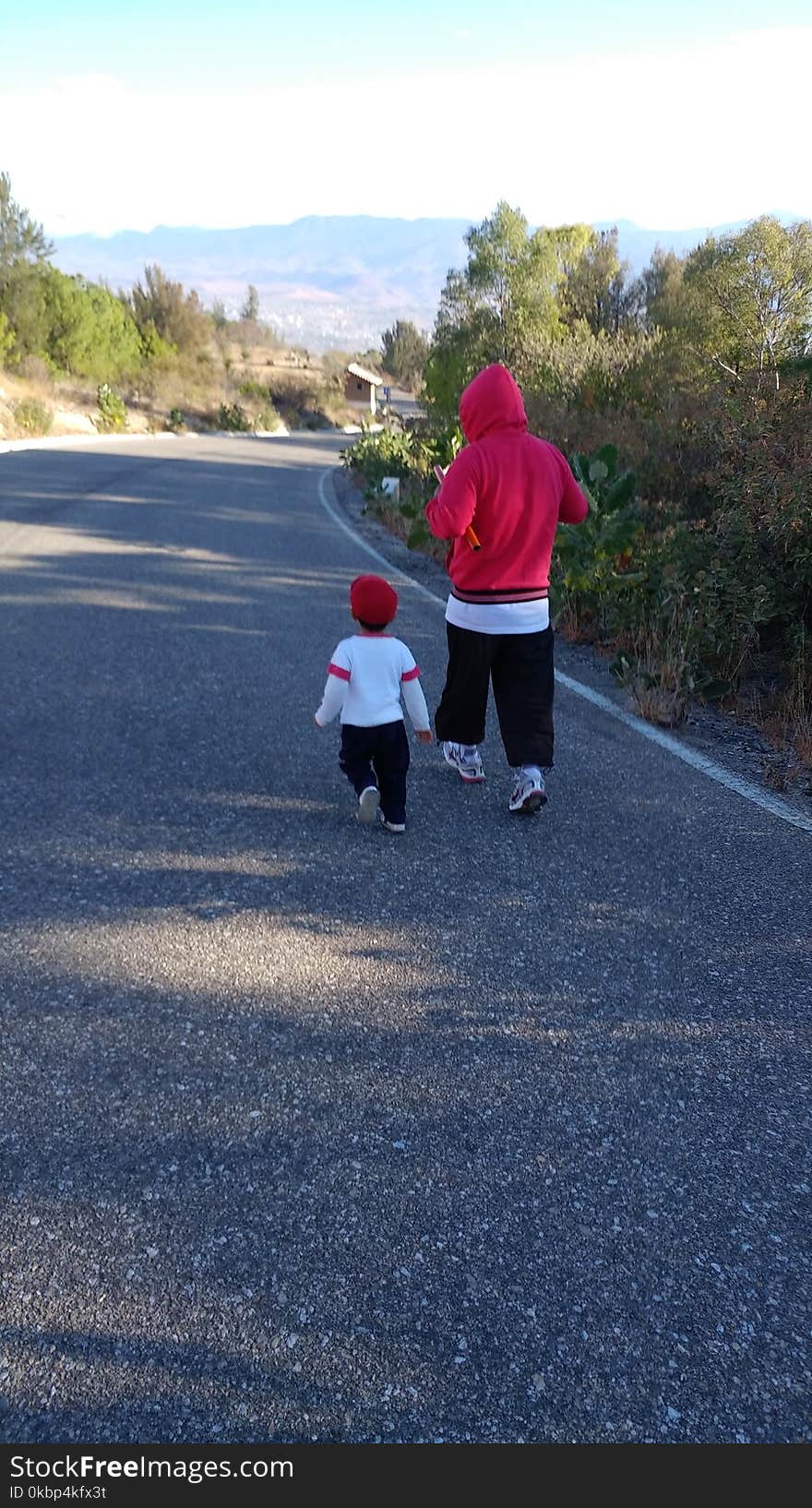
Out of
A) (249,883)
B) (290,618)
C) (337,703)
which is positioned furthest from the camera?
(290,618)

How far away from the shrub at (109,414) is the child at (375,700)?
35843 mm

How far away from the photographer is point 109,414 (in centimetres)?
3903

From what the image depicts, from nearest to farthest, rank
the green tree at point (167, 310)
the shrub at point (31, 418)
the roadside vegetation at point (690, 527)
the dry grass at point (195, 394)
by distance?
the roadside vegetation at point (690, 527) < the shrub at point (31, 418) < the dry grass at point (195, 394) < the green tree at point (167, 310)

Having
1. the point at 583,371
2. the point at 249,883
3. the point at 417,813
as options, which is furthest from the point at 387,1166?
the point at 583,371

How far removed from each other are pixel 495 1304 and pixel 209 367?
65.4 meters

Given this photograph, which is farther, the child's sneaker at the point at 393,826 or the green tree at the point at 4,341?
the green tree at the point at 4,341

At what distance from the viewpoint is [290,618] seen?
29.3 ft

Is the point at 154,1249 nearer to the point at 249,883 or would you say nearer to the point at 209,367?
the point at 249,883

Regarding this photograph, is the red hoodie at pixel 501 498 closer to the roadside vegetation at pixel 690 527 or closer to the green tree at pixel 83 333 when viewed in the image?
the roadside vegetation at pixel 690 527

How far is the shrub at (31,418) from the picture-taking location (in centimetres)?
3000

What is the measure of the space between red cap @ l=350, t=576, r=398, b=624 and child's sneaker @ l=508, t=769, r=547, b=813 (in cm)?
96

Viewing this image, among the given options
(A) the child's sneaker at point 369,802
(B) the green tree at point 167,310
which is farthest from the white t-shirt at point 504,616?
(B) the green tree at point 167,310

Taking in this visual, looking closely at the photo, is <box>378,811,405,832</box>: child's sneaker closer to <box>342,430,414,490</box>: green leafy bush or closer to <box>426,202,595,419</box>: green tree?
<box>342,430,414,490</box>: green leafy bush

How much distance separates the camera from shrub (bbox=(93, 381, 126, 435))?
38406 millimetres
